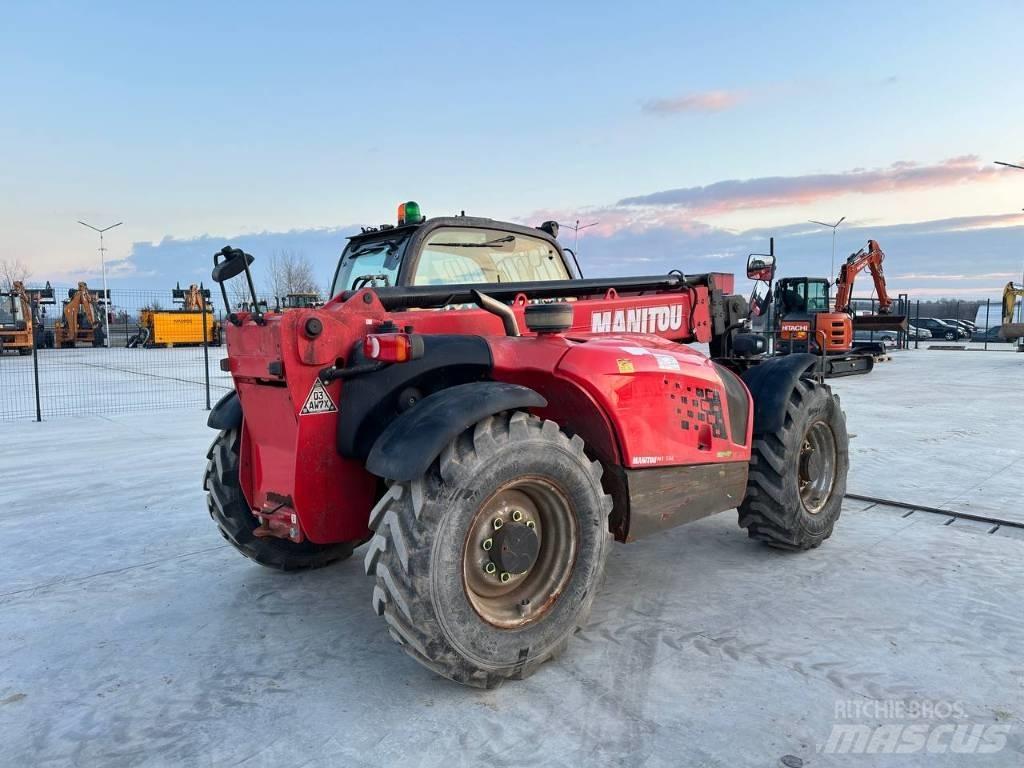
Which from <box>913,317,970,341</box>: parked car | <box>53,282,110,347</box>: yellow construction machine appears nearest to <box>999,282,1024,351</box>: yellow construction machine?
<box>913,317,970,341</box>: parked car

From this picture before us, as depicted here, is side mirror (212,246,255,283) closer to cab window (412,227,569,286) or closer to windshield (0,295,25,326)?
cab window (412,227,569,286)

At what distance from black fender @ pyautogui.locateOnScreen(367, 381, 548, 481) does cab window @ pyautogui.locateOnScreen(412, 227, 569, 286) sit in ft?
4.76

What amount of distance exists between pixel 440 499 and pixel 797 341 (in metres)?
20.0

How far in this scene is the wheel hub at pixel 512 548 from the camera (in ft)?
10.4

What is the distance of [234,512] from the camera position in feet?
13.5

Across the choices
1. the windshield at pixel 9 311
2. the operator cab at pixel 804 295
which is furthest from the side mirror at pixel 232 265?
the windshield at pixel 9 311

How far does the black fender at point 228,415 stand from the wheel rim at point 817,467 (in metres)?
3.51

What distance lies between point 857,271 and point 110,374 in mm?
23149

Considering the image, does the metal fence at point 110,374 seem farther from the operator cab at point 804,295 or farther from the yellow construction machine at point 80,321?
the operator cab at point 804,295

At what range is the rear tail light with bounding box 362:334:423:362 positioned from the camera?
3092mm

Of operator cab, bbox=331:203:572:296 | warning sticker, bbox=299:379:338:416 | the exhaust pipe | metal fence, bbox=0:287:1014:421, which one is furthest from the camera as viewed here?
metal fence, bbox=0:287:1014:421

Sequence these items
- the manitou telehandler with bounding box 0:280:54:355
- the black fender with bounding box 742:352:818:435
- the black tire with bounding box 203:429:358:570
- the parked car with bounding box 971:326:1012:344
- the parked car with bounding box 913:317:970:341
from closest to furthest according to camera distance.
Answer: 1. the black tire with bounding box 203:429:358:570
2. the black fender with bounding box 742:352:818:435
3. the manitou telehandler with bounding box 0:280:54:355
4. the parked car with bounding box 971:326:1012:344
5. the parked car with bounding box 913:317:970:341

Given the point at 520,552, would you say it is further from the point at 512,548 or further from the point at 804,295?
the point at 804,295

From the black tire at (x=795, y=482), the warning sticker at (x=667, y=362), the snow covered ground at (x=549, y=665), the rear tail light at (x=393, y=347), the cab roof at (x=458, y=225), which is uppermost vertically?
the cab roof at (x=458, y=225)
